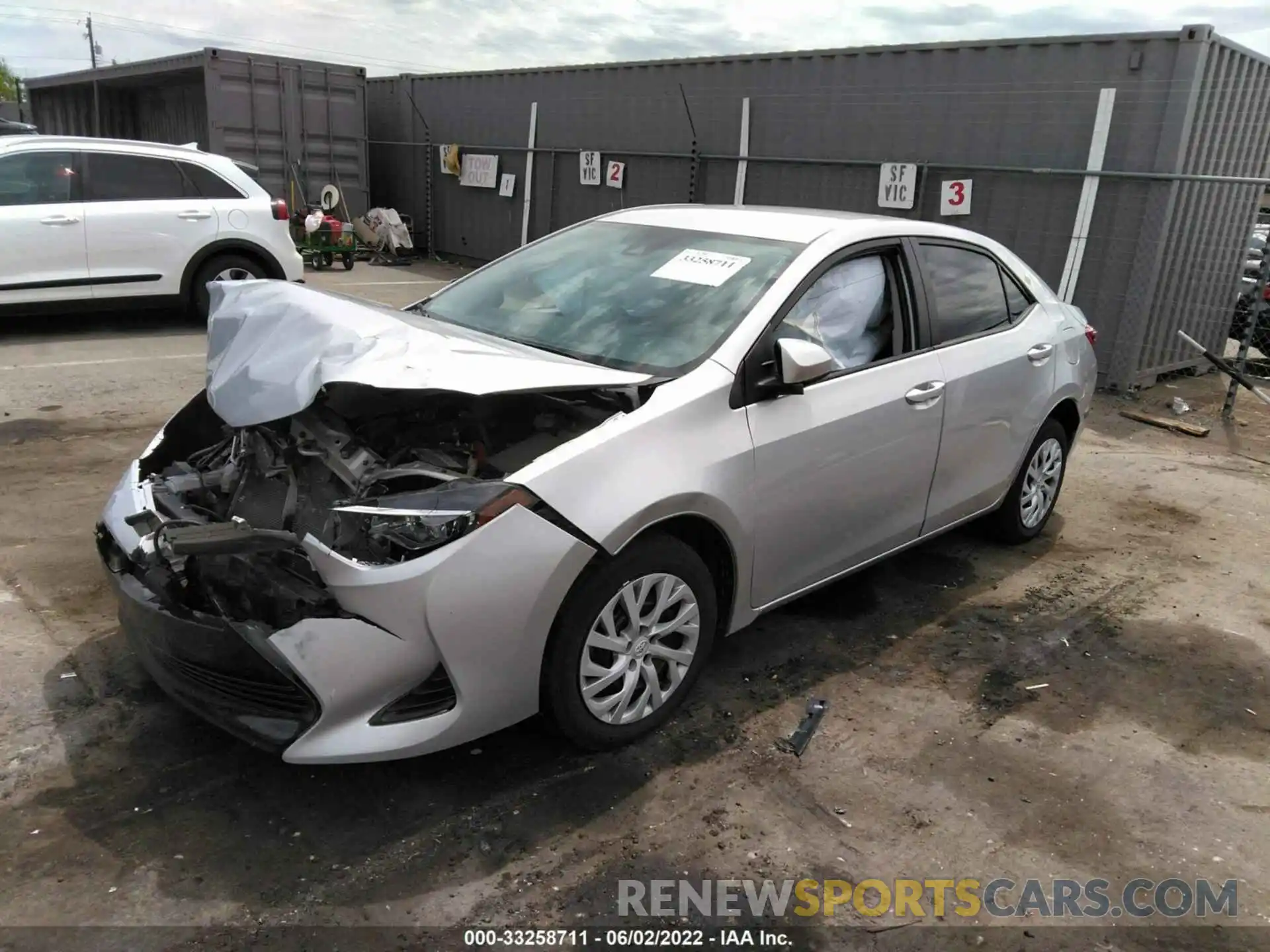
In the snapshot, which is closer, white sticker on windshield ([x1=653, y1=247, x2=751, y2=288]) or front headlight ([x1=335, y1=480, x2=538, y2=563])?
front headlight ([x1=335, y1=480, x2=538, y2=563])

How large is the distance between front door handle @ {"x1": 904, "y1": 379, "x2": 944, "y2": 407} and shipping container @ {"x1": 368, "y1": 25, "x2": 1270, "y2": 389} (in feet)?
18.1

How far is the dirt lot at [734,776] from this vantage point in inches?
103

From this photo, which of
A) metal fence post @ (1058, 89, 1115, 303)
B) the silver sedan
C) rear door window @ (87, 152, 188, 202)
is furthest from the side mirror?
rear door window @ (87, 152, 188, 202)

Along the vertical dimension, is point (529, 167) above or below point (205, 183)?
above

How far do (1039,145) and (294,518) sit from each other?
8.17 meters

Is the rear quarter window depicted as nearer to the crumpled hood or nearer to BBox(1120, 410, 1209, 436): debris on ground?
the crumpled hood

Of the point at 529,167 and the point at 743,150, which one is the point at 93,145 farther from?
the point at 529,167

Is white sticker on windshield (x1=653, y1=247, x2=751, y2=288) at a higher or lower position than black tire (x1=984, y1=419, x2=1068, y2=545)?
higher

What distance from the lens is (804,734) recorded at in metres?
3.36

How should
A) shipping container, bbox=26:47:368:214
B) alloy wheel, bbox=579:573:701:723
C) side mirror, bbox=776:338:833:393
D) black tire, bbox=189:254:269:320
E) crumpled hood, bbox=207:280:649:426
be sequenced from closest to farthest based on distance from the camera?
crumpled hood, bbox=207:280:649:426 → alloy wheel, bbox=579:573:701:723 → side mirror, bbox=776:338:833:393 → black tire, bbox=189:254:269:320 → shipping container, bbox=26:47:368:214

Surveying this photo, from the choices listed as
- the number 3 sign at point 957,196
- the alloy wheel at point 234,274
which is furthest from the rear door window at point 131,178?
the number 3 sign at point 957,196

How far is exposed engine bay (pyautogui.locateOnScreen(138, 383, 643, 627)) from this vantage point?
2.71 metres

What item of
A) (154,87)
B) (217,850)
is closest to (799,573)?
(217,850)

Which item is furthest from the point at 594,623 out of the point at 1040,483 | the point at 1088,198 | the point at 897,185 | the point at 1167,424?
the point at 897,185
